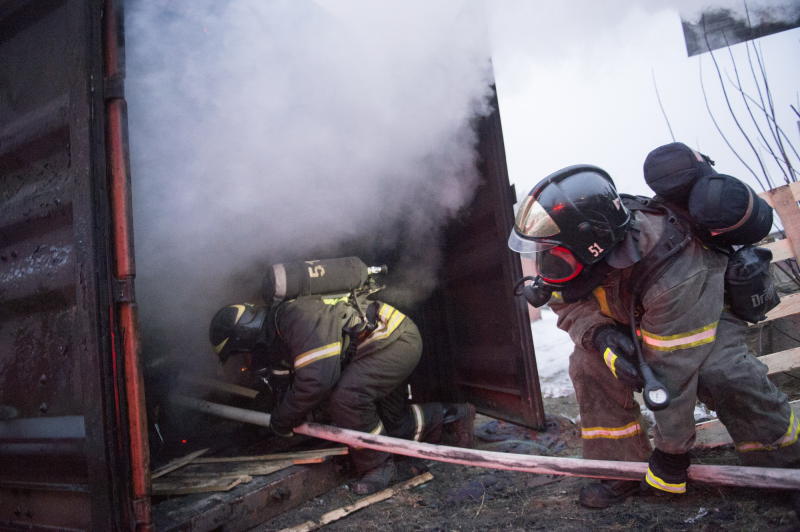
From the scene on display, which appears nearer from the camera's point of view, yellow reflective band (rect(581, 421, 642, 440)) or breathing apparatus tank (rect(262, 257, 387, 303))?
yellow reflective band (rect(581, 421, 642, 440))

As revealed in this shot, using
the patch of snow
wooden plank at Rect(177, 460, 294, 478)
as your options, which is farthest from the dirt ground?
the patch of snow

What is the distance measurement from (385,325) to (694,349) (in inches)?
67.6

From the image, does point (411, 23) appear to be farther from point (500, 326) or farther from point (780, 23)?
point (780, 23)

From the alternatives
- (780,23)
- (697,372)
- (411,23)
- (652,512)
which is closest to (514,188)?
(411,23)

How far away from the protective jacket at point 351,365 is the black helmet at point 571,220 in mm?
1221

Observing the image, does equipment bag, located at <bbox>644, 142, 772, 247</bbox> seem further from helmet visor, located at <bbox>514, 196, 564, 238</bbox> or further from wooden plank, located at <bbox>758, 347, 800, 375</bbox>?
wooden plank, located at <bbox>758, 347, 800, 375</bbox>

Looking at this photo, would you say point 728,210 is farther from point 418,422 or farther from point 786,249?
point 418,422

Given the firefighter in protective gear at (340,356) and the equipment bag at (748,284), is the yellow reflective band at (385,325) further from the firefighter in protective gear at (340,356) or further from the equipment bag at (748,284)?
the equipment bag at (748,284)

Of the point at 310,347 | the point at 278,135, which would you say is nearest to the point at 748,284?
the point at 310,347

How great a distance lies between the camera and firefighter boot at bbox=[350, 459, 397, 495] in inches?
107

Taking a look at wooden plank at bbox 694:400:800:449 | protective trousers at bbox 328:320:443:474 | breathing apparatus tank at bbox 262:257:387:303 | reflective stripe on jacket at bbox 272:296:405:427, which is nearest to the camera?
wooden plank at bbox 694:400:800:449

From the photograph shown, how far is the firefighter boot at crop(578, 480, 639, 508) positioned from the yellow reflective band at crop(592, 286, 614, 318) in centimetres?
76

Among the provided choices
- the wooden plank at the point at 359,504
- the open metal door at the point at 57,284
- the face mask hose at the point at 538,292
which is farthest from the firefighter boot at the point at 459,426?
the open metal door at the point at 57,284

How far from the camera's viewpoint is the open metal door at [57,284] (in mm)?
1810
